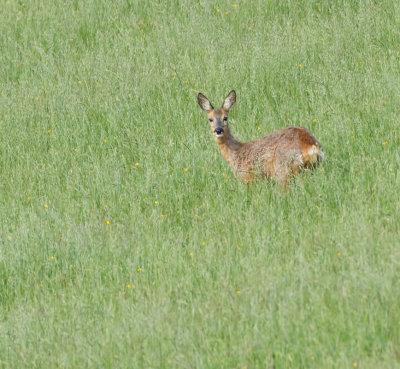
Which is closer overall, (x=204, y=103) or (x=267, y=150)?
(x=267, y=150)

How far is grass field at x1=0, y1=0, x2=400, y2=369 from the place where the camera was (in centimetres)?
481

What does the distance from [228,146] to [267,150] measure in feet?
2.65

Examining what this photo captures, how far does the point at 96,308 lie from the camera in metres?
5.61

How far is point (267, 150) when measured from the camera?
7.50m

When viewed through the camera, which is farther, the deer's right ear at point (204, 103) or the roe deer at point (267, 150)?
the deer's right ear at point (204, 103)

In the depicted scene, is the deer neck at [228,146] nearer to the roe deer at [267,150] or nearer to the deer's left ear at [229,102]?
the roe deer at [267,150]

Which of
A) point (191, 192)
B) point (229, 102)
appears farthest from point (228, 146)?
point (191, 192)

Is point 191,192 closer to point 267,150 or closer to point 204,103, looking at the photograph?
point 267,150

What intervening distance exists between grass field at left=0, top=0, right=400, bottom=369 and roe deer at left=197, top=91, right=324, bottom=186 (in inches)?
7.6

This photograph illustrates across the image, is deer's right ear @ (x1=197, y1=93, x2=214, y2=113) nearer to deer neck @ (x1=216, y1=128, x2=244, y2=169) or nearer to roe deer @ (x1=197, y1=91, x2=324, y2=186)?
roe deer @ (x1=197, y1=91, x2=324, y2=186)

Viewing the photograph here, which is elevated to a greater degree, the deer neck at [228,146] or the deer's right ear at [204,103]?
the deer's right ear at [204,103]

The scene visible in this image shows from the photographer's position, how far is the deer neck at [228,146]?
26.7ft

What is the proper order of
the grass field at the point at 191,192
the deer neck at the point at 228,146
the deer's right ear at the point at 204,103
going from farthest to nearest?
the deer's right ear at the point at 204,103 → the deer neck at the point at 228,146 → the grass field at the point at 191,192

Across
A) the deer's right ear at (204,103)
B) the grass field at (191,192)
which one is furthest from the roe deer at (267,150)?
the grass field at (191,192)
